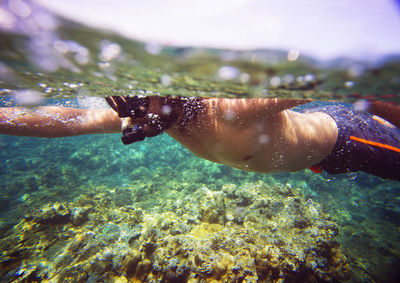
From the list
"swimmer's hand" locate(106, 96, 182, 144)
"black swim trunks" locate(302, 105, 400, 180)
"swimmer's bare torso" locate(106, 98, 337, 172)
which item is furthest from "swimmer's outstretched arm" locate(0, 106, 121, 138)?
"black swim trunks" locate(302, 105, 400, 180)

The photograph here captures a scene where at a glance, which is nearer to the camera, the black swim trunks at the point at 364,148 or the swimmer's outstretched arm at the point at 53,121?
the swimmer's outstretched arm at the point at 53,121

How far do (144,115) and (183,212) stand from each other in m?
5.77

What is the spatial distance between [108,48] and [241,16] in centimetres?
165

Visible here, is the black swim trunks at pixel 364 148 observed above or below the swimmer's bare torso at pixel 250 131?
below

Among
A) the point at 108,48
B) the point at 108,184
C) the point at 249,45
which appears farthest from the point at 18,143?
the point at 249,45

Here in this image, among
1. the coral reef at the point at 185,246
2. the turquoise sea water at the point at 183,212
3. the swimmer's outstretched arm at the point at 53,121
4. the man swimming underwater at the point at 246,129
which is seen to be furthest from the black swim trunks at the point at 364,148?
the swimmer's outstretched arm at the point at 53,121

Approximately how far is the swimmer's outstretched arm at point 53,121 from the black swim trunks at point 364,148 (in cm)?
384

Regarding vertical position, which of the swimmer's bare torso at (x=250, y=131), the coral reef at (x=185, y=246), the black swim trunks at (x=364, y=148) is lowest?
the coral reef at (x=185, y=246)

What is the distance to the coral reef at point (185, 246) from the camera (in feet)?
12.4

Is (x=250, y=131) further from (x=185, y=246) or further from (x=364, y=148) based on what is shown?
(x=185, y=246)

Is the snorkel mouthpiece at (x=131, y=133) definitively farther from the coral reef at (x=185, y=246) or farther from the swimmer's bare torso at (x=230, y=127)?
the coral reef at (x=185, y=246)

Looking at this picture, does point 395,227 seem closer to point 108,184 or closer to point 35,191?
point 108,184

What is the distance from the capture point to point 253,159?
8.28 feet

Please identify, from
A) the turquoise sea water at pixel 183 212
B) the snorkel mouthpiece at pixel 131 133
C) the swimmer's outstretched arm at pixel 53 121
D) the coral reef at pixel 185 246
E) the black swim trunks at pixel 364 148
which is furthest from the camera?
the coral reef at pixel 185 246
